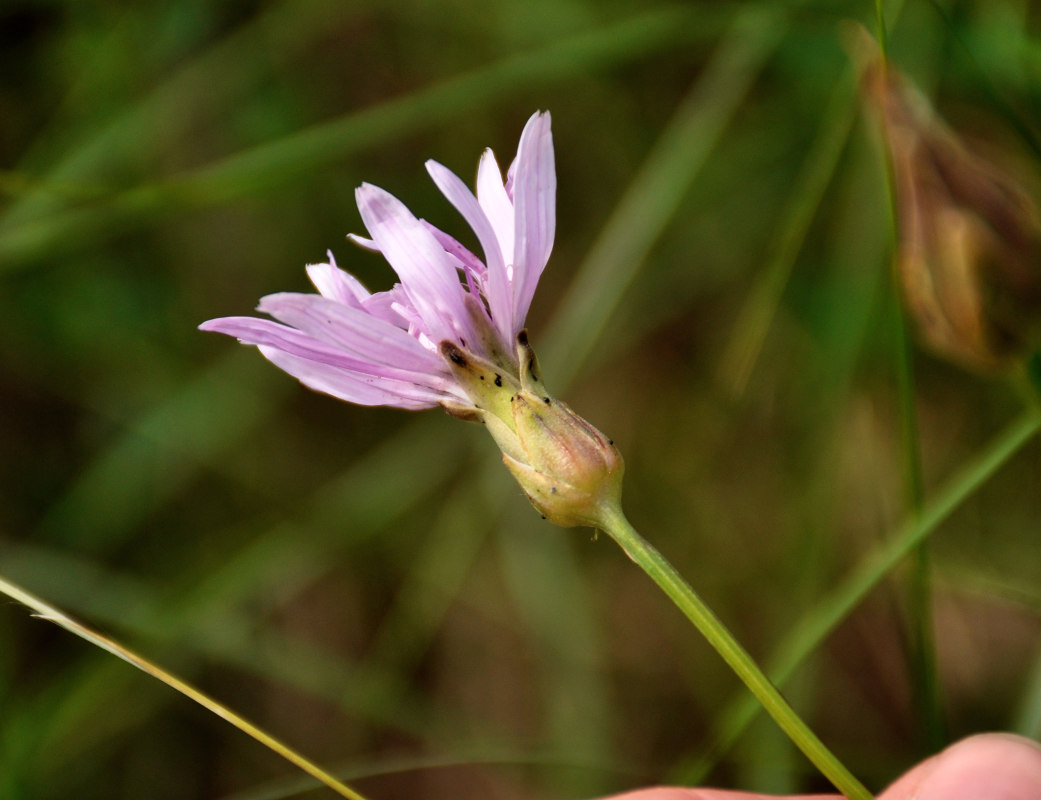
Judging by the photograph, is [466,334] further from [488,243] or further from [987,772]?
[987,772]

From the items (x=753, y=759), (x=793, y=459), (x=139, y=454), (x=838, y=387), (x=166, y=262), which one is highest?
(x=166, y=262)

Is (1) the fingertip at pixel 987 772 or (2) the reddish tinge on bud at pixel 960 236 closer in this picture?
(1) the fingertip at pixel 987 772

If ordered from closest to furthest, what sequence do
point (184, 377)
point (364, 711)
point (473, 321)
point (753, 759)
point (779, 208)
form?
point (473, 321) < point (753, 759) < point (364, 711) < point (779, 208) < point (184, 377)

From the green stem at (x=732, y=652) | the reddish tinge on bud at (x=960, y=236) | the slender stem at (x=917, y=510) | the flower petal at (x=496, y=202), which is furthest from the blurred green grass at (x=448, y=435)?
the green stem at (x=732, y=652)

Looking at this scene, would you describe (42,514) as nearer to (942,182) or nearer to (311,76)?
(311,76)

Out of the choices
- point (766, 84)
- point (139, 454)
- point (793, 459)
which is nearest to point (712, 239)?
point (766, 84)

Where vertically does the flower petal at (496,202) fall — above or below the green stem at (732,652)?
above

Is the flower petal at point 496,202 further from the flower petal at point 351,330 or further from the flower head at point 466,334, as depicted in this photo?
the flower petal at point 351,330
